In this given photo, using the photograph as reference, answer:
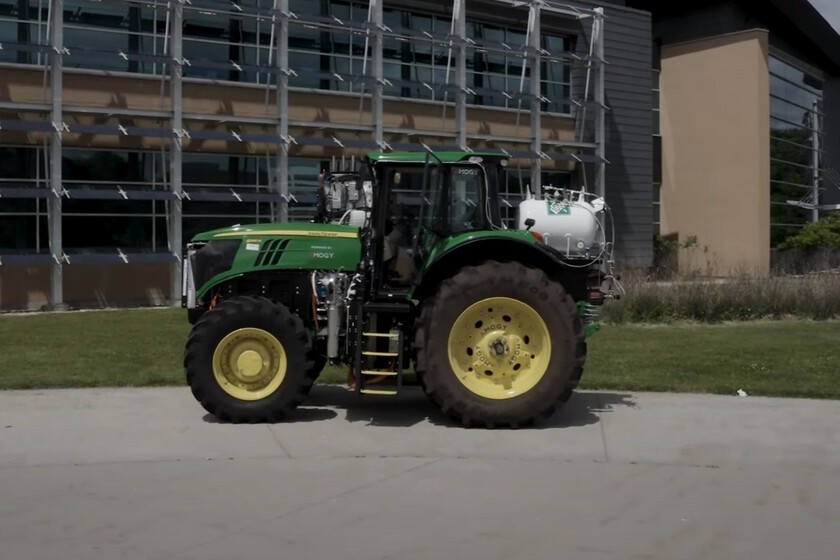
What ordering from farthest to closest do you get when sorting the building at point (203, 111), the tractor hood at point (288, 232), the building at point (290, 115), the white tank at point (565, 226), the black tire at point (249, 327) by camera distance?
the building at point (290, 115) → the building at point (203, 111) → the white tank at point (565, 226) → the tractor hood at point (288, 232) → the black tire at point (249, 327)

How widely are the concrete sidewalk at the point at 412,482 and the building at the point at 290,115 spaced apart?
525 inches

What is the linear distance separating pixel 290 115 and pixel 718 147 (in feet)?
59.6

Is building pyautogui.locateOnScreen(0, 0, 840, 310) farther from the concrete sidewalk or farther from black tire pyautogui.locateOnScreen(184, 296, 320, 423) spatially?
black tire pyautogui.locateOnScreen(184, 296, 320, 423)

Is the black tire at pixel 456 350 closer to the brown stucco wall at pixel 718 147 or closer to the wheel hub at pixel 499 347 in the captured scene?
the wheel hub at pixel 499 347

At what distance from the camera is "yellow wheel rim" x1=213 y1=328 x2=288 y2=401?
9562 millimetres

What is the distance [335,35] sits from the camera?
27.0 metres

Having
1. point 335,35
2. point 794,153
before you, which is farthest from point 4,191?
point 794,153

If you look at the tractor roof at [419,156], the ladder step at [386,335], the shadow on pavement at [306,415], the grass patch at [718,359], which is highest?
the tractor roof at [419,156]

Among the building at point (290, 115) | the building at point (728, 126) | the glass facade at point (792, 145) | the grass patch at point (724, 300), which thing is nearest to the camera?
the grass patch at point (724, 300)

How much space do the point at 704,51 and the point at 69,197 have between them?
24599mm

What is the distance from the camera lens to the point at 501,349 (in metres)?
9.64

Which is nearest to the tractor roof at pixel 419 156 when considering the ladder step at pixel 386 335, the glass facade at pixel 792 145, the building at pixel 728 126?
the ladder step at pixel 386 335

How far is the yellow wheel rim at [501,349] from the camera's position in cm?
957

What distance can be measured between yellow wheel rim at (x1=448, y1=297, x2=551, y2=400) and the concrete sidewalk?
52 cm
